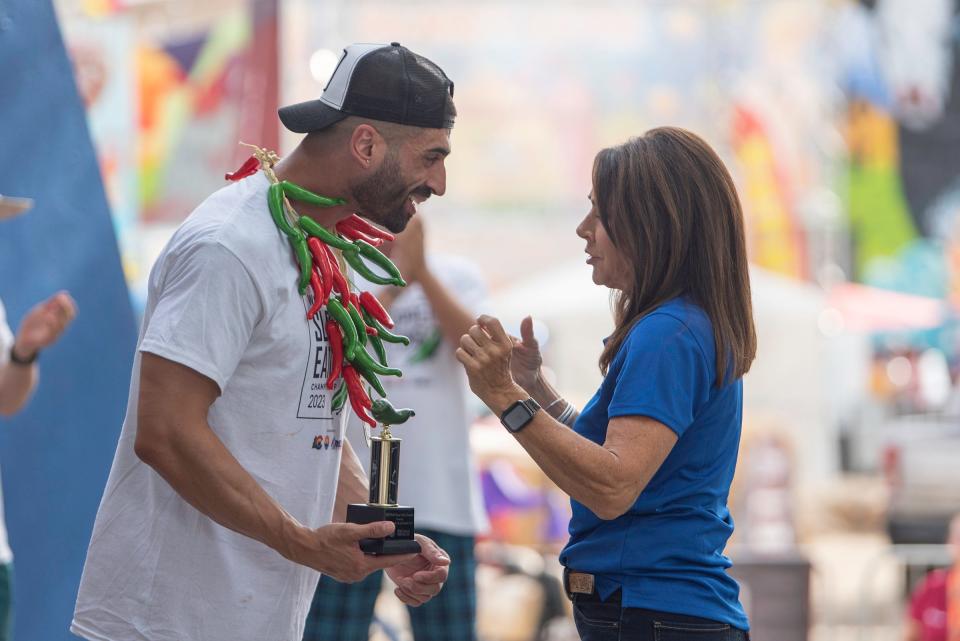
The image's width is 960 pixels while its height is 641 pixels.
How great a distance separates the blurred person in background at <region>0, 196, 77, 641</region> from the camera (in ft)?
11.5

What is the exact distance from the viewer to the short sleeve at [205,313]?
225cm

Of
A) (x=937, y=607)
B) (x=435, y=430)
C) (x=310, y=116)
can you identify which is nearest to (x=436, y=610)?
(x=435, y=430)

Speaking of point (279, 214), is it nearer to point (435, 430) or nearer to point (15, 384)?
point (15, 384)

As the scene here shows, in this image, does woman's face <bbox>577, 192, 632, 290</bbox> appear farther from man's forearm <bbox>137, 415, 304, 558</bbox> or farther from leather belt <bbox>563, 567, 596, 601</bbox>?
man's forearm <bbox>137, 415, 304, 558</bbox>

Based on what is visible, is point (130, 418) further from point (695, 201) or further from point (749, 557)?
point (749, 557)

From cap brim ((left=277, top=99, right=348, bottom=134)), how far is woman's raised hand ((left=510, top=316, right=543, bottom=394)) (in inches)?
31.1

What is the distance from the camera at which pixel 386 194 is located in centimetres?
255

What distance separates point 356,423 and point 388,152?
2.17 meters

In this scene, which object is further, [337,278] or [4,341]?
[4,341]

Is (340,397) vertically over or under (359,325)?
under

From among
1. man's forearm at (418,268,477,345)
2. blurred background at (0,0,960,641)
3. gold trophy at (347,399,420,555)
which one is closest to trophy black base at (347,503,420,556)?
gold trophy at (347,399,420,555)

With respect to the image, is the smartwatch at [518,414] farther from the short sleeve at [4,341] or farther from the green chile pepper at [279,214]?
the short sleeve at [4,341]

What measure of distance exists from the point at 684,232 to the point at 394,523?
0.84 metres

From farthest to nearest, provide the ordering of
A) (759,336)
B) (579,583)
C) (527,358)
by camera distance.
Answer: (759,336) → (527,358) → (579,583)
